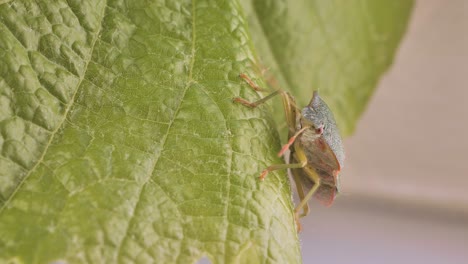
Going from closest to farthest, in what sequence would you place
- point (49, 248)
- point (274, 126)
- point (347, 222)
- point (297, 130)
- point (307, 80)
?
1. point (49, 248)
2. point (274, 126)
3. point (297, 130)
4. point (307, 80)
5. point (347, 222)

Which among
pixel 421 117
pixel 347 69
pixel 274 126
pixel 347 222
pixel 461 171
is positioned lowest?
pixel 347 222

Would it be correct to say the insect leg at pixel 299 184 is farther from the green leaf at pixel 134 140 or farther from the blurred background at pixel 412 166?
the blurred background at pixel 412 166

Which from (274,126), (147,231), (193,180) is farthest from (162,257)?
(274,126)

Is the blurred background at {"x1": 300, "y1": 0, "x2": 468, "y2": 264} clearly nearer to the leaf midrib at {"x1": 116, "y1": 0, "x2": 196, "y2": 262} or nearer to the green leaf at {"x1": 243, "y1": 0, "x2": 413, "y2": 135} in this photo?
the green leaf at {"x1": 243, "y1": 0, "x2": 413, "y2": 135}

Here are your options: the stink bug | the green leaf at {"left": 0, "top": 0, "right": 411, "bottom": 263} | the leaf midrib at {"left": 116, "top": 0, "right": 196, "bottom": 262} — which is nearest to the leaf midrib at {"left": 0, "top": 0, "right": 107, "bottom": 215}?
the green leaf at {"left": 0, "top": 0, "right": 411, "bottom": 263}

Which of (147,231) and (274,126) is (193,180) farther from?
(274,126)

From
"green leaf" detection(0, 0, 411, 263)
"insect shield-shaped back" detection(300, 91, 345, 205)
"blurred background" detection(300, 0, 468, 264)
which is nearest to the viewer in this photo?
"green leaf" detection(0, 0, 411, 263)
